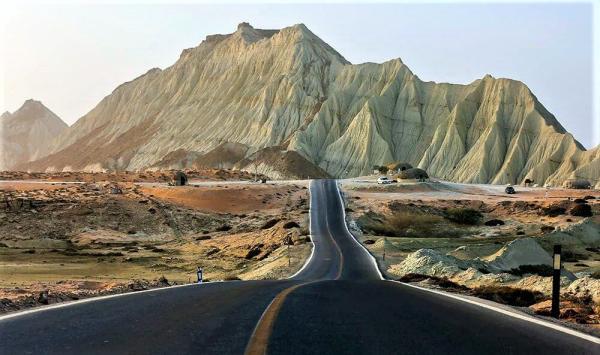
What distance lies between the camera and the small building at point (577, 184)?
119312 mm

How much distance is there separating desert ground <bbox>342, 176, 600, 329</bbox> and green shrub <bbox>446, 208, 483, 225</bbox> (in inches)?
5.1

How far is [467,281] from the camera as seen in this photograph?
94.2 ft

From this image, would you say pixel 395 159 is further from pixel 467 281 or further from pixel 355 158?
pixel 467 281

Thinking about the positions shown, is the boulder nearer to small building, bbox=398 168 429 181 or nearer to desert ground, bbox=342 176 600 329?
desert ground, bbox=342 176 600 329

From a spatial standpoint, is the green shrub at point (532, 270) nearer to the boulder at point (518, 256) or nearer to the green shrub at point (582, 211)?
the boulder at point (518, 256)

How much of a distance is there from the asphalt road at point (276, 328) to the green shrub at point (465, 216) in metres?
72.2

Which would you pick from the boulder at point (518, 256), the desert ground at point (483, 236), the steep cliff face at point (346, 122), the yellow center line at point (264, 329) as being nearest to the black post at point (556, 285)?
the desert ground at point (483, 236)

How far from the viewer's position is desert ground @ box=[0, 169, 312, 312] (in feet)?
149

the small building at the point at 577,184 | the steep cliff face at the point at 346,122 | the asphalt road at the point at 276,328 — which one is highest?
the steep cliff face at the point at 346,122

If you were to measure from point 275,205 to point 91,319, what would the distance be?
84.0m

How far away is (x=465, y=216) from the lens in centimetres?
8306

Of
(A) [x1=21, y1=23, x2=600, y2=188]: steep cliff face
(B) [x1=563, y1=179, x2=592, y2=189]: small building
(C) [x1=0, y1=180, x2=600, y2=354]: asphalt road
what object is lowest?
(C) [x1=0, y1=180, x2=600, y2=354]: asphalt road

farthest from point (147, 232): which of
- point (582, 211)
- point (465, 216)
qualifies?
point (582, 211)

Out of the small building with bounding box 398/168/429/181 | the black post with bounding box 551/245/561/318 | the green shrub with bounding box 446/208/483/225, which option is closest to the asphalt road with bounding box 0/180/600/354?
the black post with bounding box 551/245/561/318
